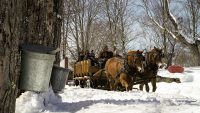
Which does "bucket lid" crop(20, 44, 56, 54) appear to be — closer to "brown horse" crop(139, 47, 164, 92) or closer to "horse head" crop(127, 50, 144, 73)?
"horse head" crop(127, 50, 144, 73)

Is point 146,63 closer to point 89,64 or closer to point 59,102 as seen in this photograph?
point 89,64

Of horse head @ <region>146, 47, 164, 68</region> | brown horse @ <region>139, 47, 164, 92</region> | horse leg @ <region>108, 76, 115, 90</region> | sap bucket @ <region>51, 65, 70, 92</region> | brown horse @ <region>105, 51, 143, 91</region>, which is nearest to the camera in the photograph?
sap bucket @ <region>51, 65, 70, 92</region>

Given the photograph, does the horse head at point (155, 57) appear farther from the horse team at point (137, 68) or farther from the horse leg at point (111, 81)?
the horse leg at point (111, 81)

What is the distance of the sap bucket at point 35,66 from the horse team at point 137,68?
798cm

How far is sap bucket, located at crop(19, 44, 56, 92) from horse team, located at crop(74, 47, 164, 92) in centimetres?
798

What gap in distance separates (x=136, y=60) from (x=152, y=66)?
0.81 meters

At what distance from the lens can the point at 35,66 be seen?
636 cm

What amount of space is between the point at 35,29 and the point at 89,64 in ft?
34.7

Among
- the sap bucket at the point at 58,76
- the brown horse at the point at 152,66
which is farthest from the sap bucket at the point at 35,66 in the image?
the brown horse at the point at 152,66

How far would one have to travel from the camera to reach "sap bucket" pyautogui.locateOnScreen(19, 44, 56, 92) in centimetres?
622

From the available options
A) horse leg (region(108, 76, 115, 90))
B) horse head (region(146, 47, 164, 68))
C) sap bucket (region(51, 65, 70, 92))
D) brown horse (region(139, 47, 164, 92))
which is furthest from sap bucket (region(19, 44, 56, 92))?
horse leg (region(108, 76, 115, 90))

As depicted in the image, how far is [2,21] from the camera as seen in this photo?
12.4 ft

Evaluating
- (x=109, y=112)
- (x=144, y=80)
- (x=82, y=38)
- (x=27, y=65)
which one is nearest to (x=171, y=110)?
(x=109, y=112)

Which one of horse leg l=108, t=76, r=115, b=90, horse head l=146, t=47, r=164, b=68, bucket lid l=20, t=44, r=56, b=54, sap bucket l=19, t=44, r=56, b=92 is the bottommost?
horse leg l=108, t=76, r=115, b=90
